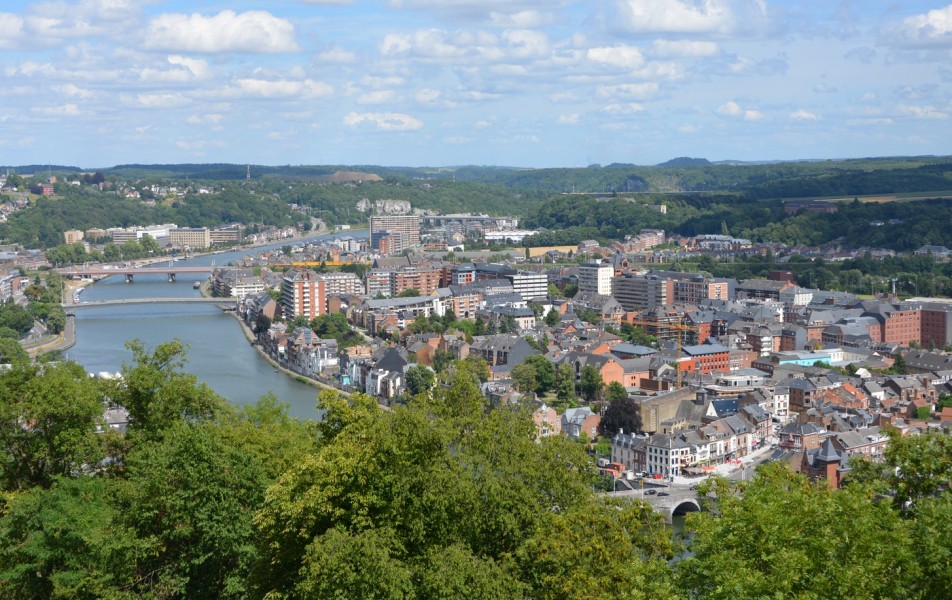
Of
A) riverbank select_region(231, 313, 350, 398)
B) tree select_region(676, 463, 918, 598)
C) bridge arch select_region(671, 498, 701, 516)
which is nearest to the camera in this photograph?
tree select_region(676, 463, 918, 598)

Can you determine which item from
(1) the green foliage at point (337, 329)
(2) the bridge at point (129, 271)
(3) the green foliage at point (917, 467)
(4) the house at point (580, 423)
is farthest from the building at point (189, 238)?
(3) the green foliage at point (917, 467)

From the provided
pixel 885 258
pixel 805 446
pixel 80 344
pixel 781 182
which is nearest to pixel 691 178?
pixel 781 182

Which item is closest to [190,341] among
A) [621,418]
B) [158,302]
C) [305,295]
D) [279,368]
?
[279,368]

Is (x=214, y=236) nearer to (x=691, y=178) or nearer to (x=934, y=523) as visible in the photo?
(x=691, y=178)

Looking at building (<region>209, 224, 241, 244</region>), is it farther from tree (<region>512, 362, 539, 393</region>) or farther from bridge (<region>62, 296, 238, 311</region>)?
tree (<region>512, 362, 539, 393</region>)

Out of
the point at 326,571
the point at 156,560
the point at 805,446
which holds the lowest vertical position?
the point at 805,446

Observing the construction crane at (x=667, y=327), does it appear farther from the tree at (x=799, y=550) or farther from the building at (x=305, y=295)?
the tree at (x=799, y=550)

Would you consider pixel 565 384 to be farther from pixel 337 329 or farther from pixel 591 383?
pixel 337 329

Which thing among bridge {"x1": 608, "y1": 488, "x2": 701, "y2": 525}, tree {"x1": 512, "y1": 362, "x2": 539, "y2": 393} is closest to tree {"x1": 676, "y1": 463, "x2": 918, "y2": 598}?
bridge {"x1": 608, "y1": 488, "x2": 701, "y2": 525}
